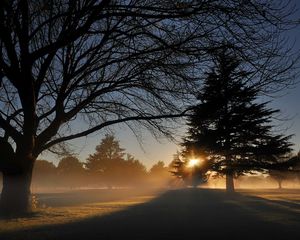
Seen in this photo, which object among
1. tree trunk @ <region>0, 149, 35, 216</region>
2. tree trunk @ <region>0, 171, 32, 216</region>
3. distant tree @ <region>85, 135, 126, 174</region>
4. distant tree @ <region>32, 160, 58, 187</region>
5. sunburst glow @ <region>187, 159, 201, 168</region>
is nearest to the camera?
tree trunk @ <region>0, 149, 35, 216</region>

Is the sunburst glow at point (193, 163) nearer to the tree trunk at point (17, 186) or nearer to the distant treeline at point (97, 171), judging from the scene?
the tree trunk at point (17, 186)

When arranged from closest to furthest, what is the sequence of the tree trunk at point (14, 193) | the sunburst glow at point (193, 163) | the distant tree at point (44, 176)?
the tree trunk at point (14, 193), the sunburst glow at point (193, 163), the distant tree at point (44, 176)

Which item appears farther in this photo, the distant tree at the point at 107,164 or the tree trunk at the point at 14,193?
the distant tree at the point at 107,164

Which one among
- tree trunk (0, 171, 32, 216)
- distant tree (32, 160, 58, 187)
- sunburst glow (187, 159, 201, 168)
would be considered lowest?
tree trunk (0, 171, 32, 216)

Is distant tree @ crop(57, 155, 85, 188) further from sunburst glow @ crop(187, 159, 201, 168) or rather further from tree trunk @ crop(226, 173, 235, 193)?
tree trunk @ crop(226, 173, 235, 193)

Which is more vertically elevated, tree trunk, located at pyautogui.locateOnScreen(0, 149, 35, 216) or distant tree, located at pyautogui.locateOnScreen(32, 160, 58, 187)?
distant tree, located at pyautogui.locateOnScreen(32, 160, 58, 187)

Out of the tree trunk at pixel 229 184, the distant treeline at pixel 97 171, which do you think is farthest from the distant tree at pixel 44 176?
the tree trunk at pixel 229 184

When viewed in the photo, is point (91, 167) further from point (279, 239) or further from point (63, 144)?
point (279, 239)

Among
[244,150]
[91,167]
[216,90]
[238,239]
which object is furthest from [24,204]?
[91,167]

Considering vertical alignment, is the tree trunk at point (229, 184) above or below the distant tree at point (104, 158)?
below

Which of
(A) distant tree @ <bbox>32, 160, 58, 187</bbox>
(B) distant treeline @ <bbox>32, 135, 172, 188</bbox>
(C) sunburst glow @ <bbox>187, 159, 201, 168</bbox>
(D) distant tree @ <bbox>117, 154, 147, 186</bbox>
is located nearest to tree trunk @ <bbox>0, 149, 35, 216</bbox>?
(C) sunburst glow @ <bbox>187, 159, 201, 168</bbox>

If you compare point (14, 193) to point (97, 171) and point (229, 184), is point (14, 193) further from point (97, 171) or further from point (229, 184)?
point (97, 171)

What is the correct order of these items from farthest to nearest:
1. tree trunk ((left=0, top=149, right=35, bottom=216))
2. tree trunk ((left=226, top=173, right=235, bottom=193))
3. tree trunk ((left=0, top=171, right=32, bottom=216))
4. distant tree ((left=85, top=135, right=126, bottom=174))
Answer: distant tree ((left=85, top=135, right=126, bottom=174)) → tree trunk ((left=226, top=173, right=235, bottom=193)) → tree trunk ((left=0, top=171, right=32, bottom=216)) → tree trunk ((left=0, top=149, right=35, bottom=216))

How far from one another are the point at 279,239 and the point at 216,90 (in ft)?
19.0
